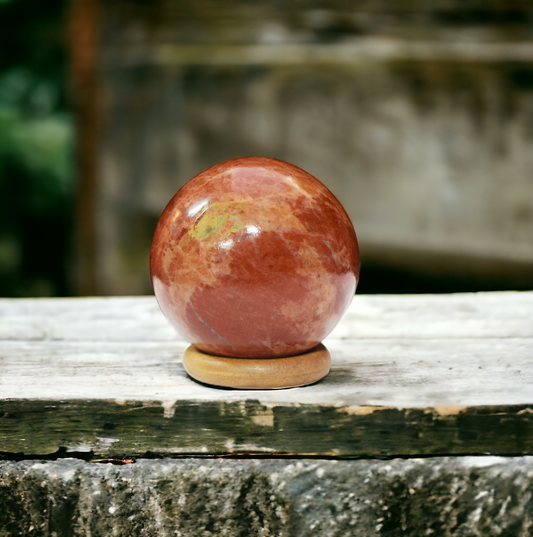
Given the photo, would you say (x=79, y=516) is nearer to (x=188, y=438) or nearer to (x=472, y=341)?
(x=188, y=438)

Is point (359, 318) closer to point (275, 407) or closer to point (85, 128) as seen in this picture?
point (275, 407)

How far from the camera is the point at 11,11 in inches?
117

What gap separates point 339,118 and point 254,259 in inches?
69.2

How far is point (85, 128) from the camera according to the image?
2.46 m

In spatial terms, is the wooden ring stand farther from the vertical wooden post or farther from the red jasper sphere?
the vertical wooden post

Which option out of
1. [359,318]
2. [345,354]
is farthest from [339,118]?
[345,354]

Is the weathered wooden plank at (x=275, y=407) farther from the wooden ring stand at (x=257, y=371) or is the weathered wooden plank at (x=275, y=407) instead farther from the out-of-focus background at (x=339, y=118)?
the out-of-focus background at (x=339, y=118)

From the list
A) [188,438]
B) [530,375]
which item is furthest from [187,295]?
[530,375]

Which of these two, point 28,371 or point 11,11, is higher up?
point 11,11

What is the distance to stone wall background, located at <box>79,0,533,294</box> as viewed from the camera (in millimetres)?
2221

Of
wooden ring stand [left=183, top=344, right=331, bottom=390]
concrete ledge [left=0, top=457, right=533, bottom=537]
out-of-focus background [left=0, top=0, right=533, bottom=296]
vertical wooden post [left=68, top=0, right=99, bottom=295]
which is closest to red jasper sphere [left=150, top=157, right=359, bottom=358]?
wooden ring stand [left=183, top=344, right=331, bottom=390]

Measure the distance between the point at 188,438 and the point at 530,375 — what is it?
0.48 meters

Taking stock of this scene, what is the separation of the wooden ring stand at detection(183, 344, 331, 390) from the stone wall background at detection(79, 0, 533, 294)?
1631 mm

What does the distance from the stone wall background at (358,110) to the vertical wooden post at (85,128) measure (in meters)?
0.03
